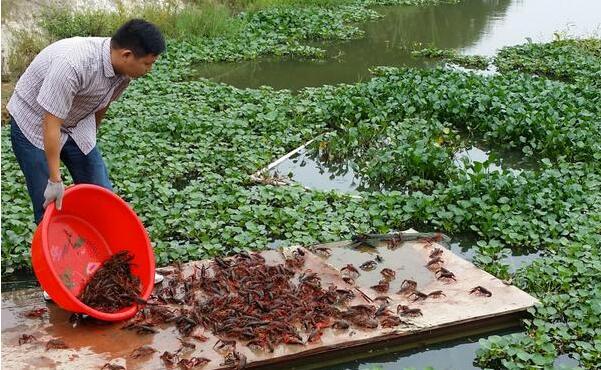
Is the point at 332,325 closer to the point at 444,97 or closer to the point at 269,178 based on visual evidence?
the point at 269,178

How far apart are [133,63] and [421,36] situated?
1245cm

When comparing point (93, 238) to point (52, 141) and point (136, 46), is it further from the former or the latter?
point (136, 46)

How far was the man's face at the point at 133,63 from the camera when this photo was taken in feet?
13.1

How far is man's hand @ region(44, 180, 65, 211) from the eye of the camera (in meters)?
4.03

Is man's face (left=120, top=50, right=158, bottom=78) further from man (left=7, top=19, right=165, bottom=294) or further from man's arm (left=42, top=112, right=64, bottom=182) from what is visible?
man's arm (left=42, top=112, right=64, bottom=182)

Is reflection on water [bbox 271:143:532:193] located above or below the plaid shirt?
below

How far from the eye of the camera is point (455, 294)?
479 centimetres

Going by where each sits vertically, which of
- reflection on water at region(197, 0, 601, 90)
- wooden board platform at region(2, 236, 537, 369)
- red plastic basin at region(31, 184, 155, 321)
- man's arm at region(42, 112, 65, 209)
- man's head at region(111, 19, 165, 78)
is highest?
man's head at region(111, 19, 165, 78)

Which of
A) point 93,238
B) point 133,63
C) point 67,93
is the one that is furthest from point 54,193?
point 133,63

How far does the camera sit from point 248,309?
4395mm

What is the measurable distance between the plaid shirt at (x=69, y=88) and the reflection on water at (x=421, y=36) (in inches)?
271

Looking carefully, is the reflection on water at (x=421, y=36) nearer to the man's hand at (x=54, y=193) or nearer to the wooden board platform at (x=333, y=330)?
the wooden board platform at (x=333, y=330)

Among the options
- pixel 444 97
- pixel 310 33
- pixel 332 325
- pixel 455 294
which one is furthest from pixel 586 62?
pixel 332 325

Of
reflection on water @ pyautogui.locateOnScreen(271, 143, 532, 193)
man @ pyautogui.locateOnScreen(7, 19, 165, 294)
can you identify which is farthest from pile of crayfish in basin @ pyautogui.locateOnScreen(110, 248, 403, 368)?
reflection on water @ pyautogui.locateOnScreen(271, 143, 532, 193)
